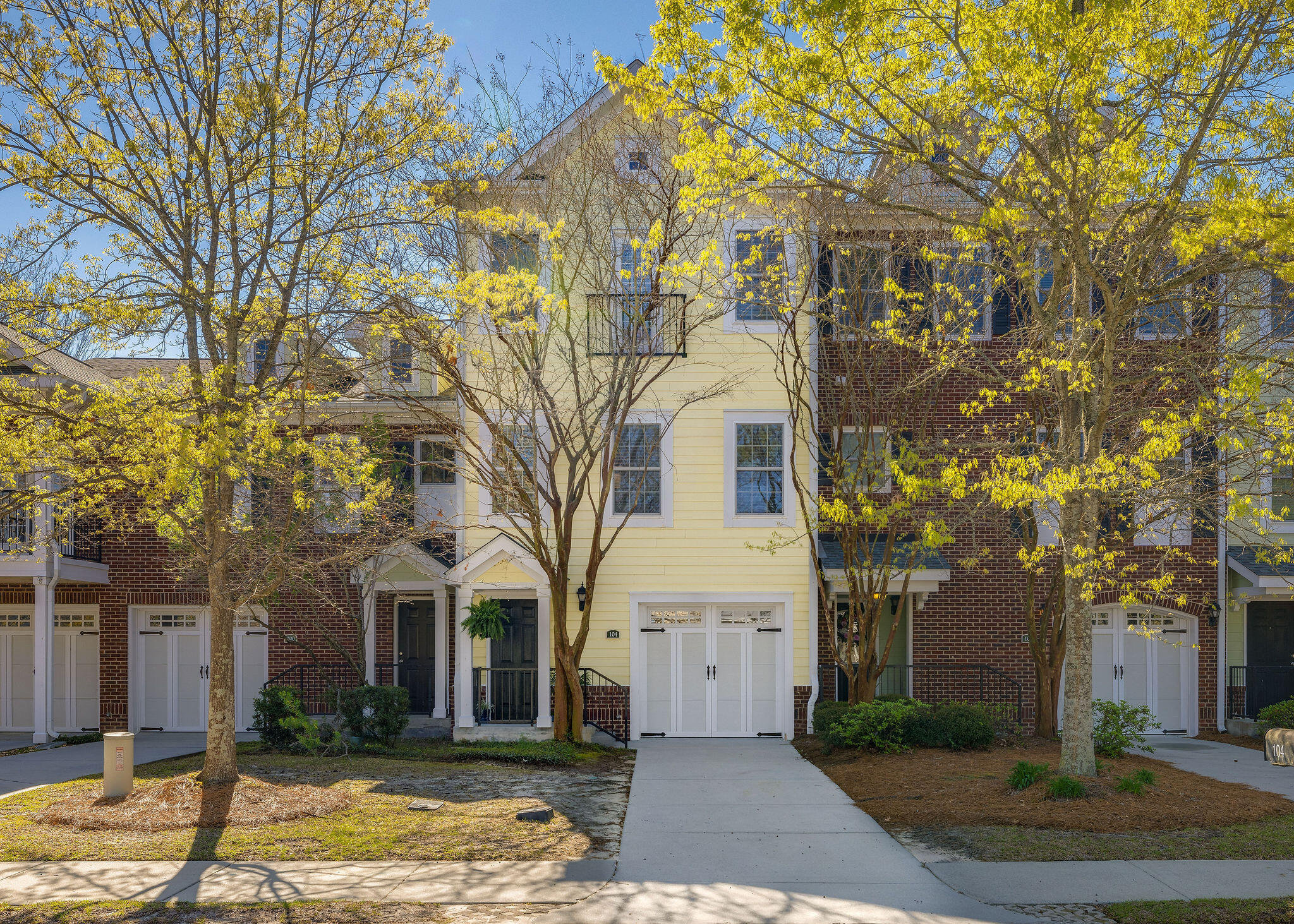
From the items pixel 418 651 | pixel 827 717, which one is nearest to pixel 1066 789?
pixel 827 717

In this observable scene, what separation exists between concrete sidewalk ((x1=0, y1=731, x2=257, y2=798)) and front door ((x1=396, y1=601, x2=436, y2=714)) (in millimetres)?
2698

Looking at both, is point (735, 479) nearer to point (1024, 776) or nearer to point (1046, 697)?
point (1046, 697)

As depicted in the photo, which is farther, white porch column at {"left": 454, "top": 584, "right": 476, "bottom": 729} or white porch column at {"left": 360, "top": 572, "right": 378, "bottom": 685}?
white porch column at {"left": 360, "top": 572, "right": 378, "bottom": 685}

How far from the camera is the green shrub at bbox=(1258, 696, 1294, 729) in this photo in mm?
15164

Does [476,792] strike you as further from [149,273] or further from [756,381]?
[756,381]

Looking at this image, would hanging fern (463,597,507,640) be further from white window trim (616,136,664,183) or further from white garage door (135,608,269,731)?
white window trim (616,136,664,183)

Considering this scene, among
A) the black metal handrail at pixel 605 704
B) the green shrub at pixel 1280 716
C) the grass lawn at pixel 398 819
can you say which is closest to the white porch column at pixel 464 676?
the grass lawn at pixel 398 819

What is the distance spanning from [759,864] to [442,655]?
34.6ft

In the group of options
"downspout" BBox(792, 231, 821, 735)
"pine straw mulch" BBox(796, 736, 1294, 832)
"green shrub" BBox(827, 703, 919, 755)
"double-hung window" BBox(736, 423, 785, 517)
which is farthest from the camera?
"double-hung window" BBox(736, 423, 785, 517)

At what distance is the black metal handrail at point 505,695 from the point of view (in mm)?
15352

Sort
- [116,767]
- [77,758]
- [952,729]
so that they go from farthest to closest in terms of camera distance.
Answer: [77,758], [952,729], [116,767]

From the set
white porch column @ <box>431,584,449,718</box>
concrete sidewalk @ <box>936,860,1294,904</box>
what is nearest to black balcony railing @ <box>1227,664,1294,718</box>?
concrete sidewalk @ <box>936,860,1294,904</box>

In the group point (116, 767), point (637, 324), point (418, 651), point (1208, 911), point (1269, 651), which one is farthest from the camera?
point (418, 651)

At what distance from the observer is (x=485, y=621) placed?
1493 centimetres
